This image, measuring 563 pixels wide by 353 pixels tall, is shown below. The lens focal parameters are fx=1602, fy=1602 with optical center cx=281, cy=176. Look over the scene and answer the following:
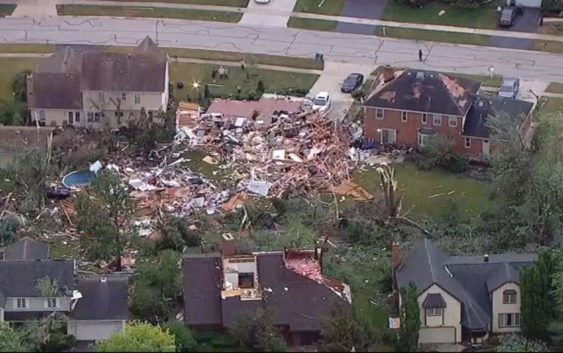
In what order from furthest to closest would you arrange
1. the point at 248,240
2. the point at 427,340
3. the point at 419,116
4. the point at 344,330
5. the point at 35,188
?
the point at 419,116 < the point at 35,188 < the point at 248,240 < the point at 427,340 < the point at 344,330

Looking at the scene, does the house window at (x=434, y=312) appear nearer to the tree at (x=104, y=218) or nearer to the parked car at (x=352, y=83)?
the tree at (x=104, y=218)

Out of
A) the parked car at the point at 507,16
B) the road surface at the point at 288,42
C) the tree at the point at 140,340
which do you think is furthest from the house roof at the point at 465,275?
the parked car at the point at 507,16

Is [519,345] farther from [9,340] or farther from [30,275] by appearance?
[30,275]

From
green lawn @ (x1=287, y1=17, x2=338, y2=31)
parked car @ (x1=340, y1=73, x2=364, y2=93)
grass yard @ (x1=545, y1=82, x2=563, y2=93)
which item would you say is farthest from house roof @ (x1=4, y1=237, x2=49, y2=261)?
green lawn @ (x1=287, y1=17, x2=338, y2=31)

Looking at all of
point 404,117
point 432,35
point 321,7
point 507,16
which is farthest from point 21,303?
point 507,16

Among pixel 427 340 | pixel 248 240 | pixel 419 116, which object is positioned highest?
pixel 419 116

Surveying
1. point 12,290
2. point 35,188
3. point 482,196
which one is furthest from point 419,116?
point 12,290

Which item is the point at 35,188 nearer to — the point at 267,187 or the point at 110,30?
the point at 267,187
